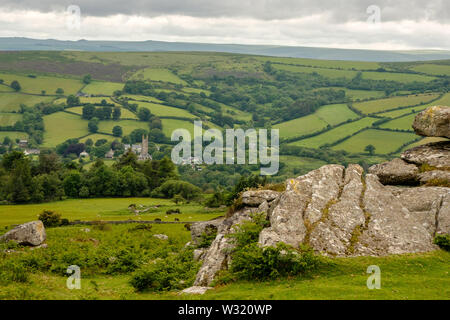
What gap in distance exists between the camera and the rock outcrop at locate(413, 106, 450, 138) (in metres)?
30.3

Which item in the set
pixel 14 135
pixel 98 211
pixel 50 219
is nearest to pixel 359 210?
pixel 50 219

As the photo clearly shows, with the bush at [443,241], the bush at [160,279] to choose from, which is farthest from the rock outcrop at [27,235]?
the bush at [443,241]

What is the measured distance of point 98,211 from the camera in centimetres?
7481

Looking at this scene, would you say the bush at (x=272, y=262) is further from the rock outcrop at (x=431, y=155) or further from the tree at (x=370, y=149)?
the tree at (x=370, y=149)

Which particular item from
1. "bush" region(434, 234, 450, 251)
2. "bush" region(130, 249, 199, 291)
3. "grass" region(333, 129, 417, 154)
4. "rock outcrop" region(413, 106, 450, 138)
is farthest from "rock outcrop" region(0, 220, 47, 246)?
"grass" region(333, 129, 417, 154)

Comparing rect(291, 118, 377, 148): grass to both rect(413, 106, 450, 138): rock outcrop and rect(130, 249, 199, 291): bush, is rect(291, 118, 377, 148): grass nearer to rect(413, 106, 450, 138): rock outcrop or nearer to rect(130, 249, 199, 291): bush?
rect(413, 106, 450, 138): rock outcrop

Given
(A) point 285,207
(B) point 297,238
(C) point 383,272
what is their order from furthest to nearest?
(A) point 285,207 < (B) point 297,238 < (C) point 383,272

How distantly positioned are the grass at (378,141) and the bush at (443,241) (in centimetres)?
13427

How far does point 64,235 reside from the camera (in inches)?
1754

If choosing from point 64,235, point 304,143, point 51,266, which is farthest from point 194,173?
point 51,266

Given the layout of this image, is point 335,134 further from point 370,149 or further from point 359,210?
point 359,210

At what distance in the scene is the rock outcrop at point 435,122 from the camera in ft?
99.3

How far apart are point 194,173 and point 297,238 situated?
140051mm
